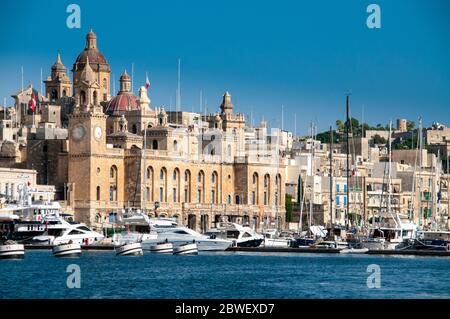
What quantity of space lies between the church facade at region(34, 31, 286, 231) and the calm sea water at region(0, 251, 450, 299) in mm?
26768

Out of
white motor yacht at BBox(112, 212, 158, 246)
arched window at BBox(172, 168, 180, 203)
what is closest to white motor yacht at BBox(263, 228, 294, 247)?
white motor yacht at BBox(112, 212, 158, 246)

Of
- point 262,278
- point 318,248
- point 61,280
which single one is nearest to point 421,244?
point 318,248

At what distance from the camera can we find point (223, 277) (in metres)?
72.9

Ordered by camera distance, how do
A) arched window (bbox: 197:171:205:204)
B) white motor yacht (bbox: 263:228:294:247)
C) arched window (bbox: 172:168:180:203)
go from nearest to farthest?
white motor yacht (bbox: 263:228:294:247), arched window (bbox: 172:168:180:203), arched window (bbox: 197:171:205:204)

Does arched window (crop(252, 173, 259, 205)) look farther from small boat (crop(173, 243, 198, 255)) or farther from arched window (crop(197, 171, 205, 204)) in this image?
small boat (crop(173, 243, 198, 255))

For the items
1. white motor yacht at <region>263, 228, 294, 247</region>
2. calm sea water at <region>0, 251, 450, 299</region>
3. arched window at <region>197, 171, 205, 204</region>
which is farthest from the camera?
arched window at <region>197, 171, 205, 204</region>

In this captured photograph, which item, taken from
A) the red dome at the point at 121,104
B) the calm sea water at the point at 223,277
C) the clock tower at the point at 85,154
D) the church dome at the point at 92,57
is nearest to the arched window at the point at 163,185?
the clock tower at the point at 85,154

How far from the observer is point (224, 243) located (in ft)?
338

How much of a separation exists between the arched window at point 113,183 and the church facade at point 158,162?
0.26 ft

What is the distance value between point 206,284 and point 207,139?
74236 mm

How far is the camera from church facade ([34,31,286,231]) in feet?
401

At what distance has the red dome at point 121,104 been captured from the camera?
14275 cm

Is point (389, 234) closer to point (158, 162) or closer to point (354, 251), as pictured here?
point (354, 251)
